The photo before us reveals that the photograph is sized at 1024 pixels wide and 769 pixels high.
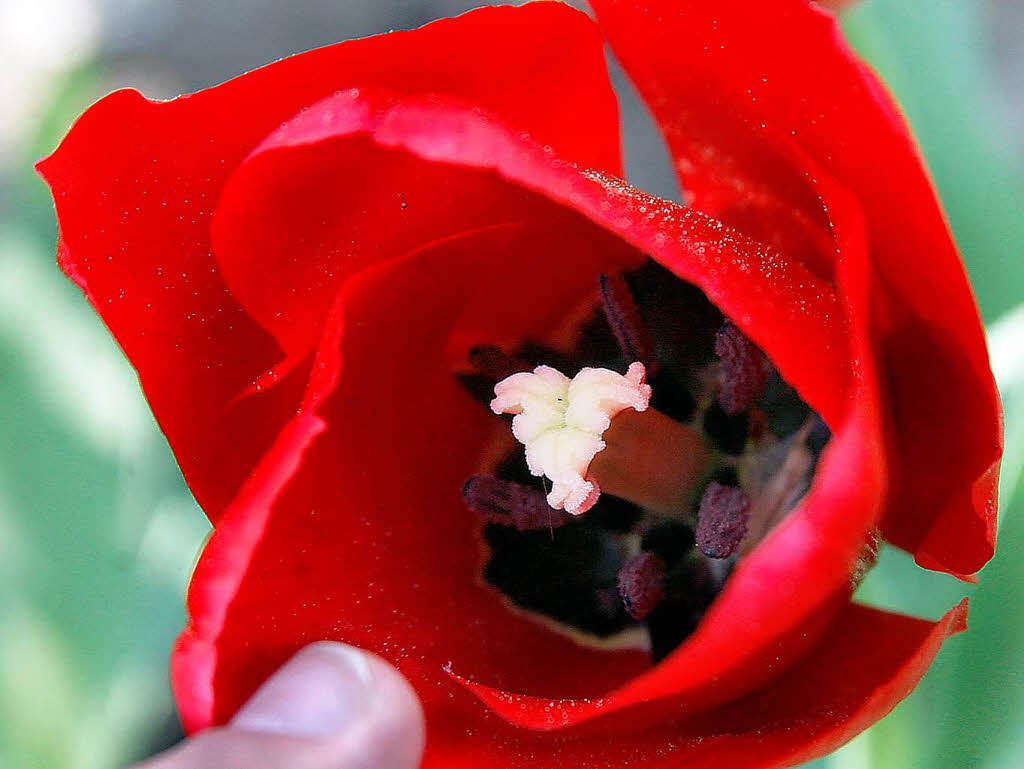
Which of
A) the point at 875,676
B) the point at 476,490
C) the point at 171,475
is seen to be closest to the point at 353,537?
the point at 476,490

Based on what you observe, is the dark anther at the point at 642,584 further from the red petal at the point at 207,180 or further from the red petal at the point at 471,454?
the red petal at the point at 207,180

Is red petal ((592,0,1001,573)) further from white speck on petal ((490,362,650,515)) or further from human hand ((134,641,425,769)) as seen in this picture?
human hand ((134,641,425,769))

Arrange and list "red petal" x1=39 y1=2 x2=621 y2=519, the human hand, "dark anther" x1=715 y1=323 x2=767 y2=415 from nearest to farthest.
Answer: the human hand < "red petal" x1=39 y1=2 x2=621 y2=519 < "dark anther" x1=715 y1=323 x2=767 y2=415

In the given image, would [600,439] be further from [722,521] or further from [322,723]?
[322,723]

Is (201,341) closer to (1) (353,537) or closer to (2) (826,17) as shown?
(1) (353,537)

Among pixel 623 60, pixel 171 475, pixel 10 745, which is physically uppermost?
pixel 623 60

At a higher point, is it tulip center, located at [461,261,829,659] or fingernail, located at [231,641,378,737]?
tulip center, located at [461,261,829,659]

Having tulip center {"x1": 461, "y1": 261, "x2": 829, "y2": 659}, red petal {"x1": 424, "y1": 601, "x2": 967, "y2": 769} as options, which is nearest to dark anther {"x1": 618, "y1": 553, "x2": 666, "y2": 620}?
tulip center {"x1": 461, "y1": 261, "x2": 829, "y2": 659}
